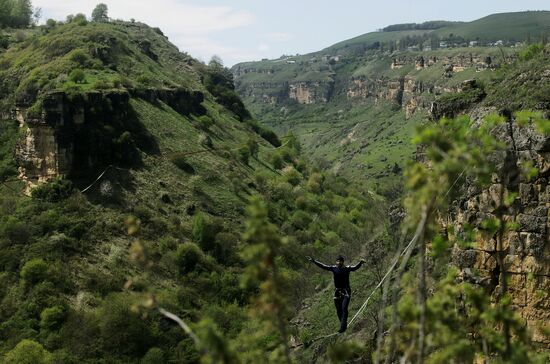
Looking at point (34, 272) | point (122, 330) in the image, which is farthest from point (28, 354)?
point (34, 272)

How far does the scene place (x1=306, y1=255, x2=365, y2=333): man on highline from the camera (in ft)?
47.4

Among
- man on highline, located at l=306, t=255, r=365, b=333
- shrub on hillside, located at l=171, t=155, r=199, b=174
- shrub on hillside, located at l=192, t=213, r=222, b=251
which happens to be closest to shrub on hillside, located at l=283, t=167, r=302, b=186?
shrub on hillside, located at l=171, t=155, r=199, b=174

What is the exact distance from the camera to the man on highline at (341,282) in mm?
14461

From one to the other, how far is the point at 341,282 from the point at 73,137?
35.1 m

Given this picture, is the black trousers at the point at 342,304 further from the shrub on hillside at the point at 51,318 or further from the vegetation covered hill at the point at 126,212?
the shrub on hillside at the point at 51,318

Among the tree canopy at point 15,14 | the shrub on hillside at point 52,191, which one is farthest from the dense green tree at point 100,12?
the shrub on hillside at point 52,191

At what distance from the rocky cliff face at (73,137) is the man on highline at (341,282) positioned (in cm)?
3370

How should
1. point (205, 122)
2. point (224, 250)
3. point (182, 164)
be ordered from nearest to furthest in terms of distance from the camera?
point (224, 250)
point (182, 164)
point (205, 122)

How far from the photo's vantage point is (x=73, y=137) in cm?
4509

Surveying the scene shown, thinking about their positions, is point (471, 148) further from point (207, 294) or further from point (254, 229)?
point (207, 294)

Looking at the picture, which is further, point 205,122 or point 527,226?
point 205,122

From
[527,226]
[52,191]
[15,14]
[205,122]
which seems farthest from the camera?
[15,14]

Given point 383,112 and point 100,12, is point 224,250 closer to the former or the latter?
point 100,12

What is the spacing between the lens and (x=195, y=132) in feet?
214
